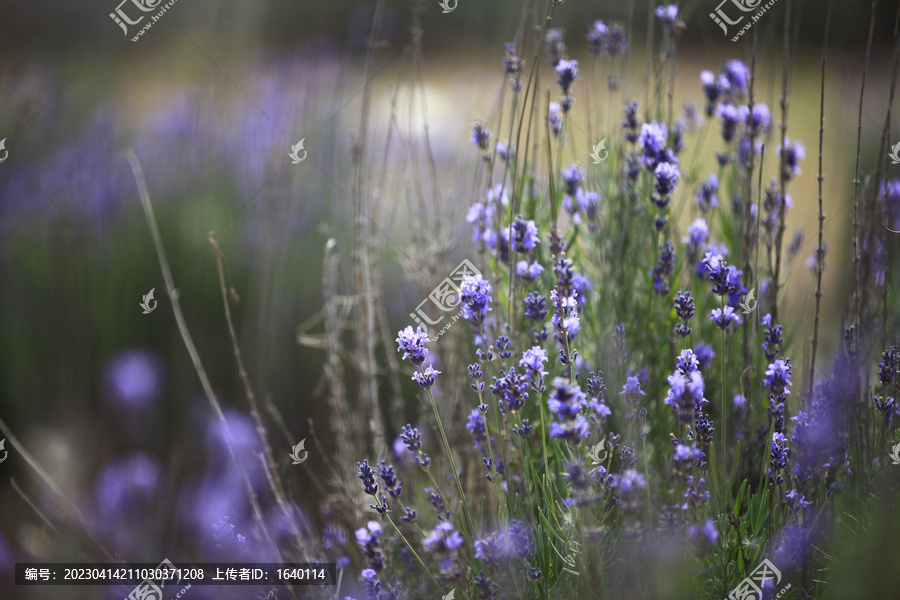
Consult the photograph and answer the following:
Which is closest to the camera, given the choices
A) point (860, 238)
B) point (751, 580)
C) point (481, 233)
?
point (751, 580)

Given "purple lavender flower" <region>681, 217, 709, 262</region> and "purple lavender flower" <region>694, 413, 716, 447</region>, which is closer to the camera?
"purple lavender flower" <region>694, 413, 716, 447</region>

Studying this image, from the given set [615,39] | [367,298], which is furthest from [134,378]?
[615,39]

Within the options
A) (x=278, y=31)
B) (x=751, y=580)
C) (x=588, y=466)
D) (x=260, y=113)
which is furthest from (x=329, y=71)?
(x=751, y=580)

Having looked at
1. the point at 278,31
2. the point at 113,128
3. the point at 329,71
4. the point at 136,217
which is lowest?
the point at 136,217

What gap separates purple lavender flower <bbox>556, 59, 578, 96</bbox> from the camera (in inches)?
58.3

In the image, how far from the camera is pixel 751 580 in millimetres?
1083

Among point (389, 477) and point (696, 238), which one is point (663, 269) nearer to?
point (696, 238)

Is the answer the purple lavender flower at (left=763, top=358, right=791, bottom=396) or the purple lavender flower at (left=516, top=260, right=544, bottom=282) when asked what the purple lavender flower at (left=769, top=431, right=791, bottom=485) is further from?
the purple lavender flower at (left=516, top=260, right=544, bottom=282)

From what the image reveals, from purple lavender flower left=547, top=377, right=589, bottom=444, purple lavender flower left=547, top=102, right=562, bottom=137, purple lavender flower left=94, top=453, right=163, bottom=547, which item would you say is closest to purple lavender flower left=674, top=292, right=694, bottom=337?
purple lavender flower left=547, top=377, right=589, bottom=444

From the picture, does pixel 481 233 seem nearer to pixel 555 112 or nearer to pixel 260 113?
pixel 555 112

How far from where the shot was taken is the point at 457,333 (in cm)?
170

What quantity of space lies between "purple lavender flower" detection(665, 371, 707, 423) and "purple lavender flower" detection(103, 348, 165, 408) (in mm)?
1683

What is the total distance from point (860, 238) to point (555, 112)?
2.41 feet

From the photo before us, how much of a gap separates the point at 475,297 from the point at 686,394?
386 millimetres
